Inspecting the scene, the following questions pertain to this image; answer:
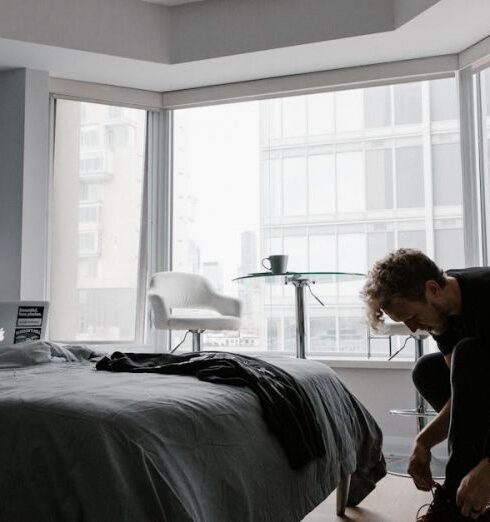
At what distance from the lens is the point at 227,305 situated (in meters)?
4.36

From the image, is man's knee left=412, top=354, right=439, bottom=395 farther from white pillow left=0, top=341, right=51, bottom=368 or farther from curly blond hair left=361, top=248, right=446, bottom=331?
white pillow left=0, top=341, right=51, bottom=368

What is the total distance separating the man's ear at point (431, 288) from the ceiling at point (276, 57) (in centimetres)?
229

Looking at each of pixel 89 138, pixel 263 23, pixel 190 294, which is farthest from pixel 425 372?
pixel 89 138

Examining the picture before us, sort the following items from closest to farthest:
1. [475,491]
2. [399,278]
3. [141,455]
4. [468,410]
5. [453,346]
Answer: [141,455], [475,491], [468,410], [399,278], [453,346]

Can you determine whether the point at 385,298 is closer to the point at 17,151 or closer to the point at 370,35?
the point at 370,35

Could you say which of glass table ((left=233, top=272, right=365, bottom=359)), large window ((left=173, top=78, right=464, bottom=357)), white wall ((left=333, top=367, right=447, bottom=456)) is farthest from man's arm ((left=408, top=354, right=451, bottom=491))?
large window ((left=173, top=78, right=464, bottom=357))

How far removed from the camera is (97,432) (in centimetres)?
130

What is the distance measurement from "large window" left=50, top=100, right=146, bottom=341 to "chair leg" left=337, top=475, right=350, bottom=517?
8.24 ft

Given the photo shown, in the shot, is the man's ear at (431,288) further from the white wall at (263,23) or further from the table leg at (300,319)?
the white wall at (263,23)

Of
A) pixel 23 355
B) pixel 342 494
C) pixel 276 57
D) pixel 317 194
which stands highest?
pixel 276 57

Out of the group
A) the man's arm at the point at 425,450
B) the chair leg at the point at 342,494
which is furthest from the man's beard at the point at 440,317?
the chair leg at the point at 342,494

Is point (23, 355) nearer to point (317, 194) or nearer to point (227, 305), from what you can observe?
point (227, 305)

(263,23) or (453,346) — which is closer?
Answer: (453,346)

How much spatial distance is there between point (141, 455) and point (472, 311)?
103 centimetres
